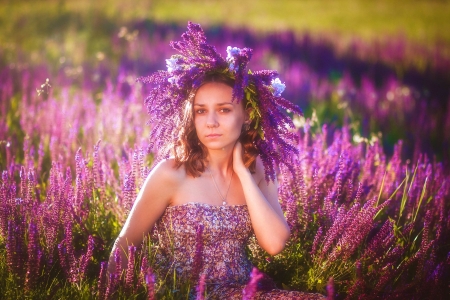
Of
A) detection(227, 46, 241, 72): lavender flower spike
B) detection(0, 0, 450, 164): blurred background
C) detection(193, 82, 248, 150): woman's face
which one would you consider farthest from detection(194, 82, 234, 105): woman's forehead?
detection(0, 0, 450, 164): blurred background

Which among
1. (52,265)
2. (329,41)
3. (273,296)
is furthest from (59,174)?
(329,41)

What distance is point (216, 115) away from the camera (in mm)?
2883

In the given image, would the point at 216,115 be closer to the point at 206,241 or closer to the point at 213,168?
the point at 213,168

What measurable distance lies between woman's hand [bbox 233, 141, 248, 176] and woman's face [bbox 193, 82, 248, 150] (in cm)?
9

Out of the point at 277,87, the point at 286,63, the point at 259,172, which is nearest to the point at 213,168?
the point at 259,172

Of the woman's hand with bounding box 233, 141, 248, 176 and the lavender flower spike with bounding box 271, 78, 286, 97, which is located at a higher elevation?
the lavender flower spike with bounding box 271, 78, 286, 97

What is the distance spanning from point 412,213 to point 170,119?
1.76m

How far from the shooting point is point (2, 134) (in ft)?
13.9

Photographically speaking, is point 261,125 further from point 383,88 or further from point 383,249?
point 383,88

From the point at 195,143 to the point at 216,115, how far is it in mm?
239

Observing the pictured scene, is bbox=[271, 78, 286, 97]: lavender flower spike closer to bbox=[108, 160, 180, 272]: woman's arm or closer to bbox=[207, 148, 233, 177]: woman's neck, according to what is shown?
bbox=[207, 148, 233, 177]: woman's neck

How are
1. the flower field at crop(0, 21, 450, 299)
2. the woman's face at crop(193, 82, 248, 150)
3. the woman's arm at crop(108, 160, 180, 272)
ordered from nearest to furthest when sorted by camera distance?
the flower field at crop(0, 21, 450, 299) < the woman's arm at crop(108, 160, 180, 272) < the woman's face at crop(193, 82, 248, 150)

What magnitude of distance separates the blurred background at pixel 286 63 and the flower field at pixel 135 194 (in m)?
0.06

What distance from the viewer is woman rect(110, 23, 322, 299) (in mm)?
2801
